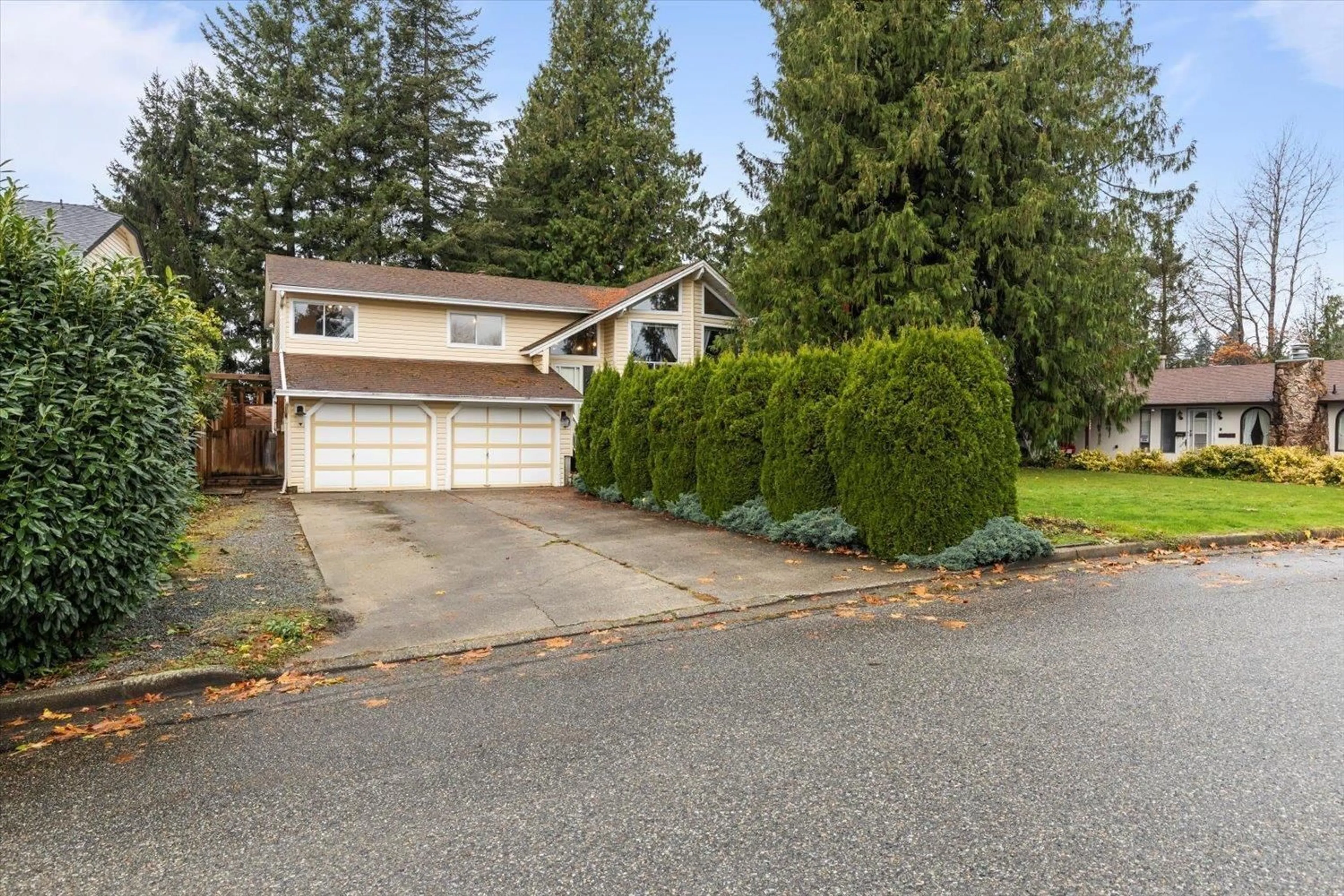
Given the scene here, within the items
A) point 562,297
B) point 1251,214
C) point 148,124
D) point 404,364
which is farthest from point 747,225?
point 148,124

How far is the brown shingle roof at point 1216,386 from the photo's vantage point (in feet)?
74.2

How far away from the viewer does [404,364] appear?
19859 millimetres

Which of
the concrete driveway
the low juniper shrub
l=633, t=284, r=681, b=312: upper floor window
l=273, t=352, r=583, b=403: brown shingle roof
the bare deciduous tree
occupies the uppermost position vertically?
the bare deciduous tree

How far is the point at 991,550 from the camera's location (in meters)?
7.89

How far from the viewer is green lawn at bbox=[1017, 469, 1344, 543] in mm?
10172

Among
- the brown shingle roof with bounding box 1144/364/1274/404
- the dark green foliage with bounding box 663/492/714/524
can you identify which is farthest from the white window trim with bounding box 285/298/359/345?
the brown shingle roof with bounding box 1144/364/1274/404

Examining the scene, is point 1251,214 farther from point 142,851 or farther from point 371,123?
point 142,851

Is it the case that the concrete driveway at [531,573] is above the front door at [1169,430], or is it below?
below

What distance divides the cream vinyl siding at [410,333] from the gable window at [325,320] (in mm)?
101

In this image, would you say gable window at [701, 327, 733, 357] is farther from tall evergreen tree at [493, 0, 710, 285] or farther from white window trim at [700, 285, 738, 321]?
tall evergreen tree at [493, 0, 710, 285]

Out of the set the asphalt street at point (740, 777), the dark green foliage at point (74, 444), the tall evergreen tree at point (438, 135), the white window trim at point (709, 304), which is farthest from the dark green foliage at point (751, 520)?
the tall evergreen tree at point (438, 135)

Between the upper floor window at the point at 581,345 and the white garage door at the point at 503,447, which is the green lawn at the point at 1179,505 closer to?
the white garage door at the point at 503,447

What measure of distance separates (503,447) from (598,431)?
4443 millimetres

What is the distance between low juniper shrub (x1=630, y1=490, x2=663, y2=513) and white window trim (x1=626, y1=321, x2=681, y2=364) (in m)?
7.81
